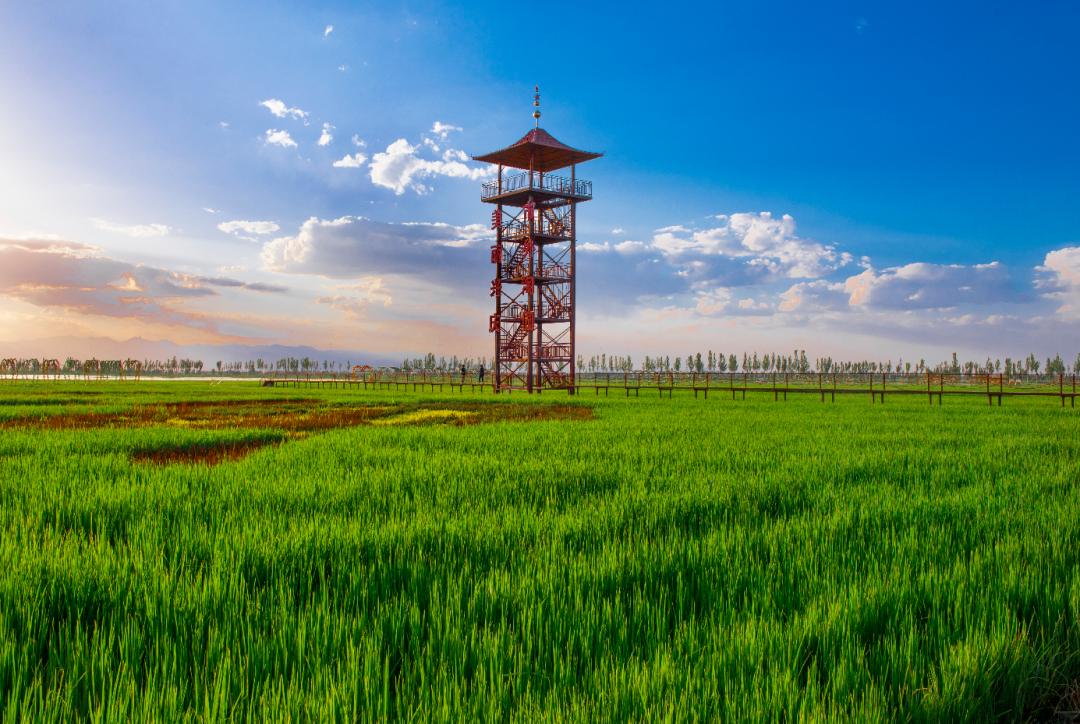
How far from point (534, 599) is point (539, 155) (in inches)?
1440

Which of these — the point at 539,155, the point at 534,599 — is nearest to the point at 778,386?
the point at 539,155

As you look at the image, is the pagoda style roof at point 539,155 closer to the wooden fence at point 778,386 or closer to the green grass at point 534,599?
the wooden fence at point 778,386

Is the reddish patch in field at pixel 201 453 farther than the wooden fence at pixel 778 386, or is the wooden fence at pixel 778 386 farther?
the wooden fence at pixel 778 386

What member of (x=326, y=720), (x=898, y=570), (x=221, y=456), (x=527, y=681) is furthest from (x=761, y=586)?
(x=221, y=456)

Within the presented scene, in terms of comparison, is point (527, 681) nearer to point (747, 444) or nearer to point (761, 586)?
point (761, 586)

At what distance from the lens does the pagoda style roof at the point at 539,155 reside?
34.5 meters

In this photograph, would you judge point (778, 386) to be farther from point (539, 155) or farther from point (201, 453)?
point (201, 453)

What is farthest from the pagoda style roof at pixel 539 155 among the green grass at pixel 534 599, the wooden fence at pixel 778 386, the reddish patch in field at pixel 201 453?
the green grass at pixel 534 599

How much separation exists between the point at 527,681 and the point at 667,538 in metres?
1.98

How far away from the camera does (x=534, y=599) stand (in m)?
2.47

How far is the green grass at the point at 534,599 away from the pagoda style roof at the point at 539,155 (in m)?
32.6

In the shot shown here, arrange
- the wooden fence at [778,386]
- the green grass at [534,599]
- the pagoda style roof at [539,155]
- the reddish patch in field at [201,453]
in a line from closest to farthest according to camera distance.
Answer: the green grass at [534,599] < the reddish patch in field at [201,453] < the wooden fence at [778,386] < the pagoda style roof at [539,155]

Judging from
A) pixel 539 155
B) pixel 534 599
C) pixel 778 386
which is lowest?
pixel 778 386

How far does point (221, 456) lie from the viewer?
7898 mm
